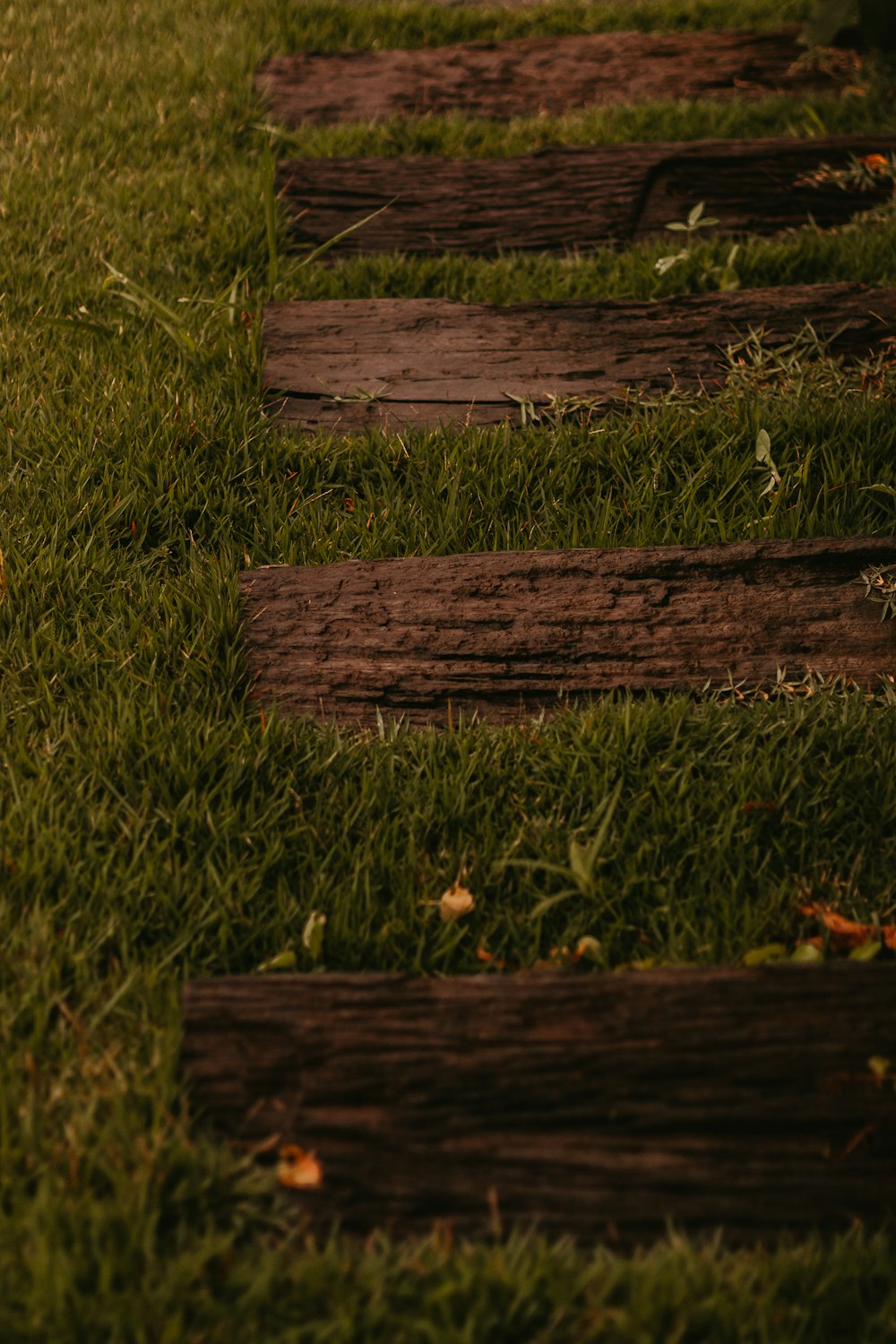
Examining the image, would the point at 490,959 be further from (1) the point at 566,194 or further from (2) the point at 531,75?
(2) the point at 531,75

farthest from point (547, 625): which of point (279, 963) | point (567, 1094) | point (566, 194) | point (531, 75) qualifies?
point (531, 75)

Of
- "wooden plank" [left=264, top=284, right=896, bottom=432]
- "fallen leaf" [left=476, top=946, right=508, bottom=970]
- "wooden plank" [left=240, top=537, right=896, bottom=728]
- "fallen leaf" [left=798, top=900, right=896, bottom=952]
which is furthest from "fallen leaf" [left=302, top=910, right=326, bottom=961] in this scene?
"wooden plank" [left=264, top=284, right=896, bottom=432]

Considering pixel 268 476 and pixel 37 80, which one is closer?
pixel 268 476

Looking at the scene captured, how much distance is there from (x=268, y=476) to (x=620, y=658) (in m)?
1.03

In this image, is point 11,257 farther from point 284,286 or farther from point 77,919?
point 77,919

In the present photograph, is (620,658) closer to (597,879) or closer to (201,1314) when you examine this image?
(597,879)

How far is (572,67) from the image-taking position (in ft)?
14.7

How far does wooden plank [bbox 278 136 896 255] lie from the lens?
348cm

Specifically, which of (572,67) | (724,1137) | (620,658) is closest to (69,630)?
(620,658)

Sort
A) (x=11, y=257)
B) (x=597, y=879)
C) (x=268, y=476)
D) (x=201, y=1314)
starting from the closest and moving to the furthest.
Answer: (x=201, y=1314)
(x=597, y=879)
(x=268, y=476)
(x=11, y=257)

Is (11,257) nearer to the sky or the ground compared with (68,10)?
nearer to the ground

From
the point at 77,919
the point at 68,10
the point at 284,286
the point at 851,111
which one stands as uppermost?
the point at 68,10

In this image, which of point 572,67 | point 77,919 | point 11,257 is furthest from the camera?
point 572,67

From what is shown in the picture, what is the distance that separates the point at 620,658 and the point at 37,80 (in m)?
3.71
